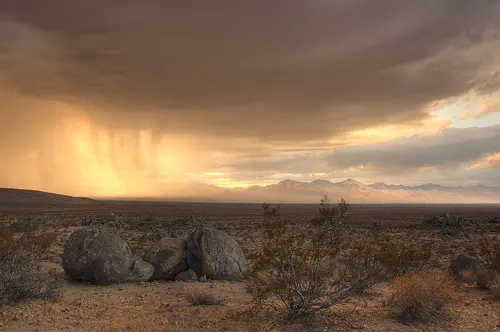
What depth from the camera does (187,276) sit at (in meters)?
15.5

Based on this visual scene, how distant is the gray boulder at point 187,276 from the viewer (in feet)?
50.8

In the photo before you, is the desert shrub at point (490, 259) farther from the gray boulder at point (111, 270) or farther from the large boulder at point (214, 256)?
the gray boulder at point (111, 270)

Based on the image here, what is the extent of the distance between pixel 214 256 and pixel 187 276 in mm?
1288

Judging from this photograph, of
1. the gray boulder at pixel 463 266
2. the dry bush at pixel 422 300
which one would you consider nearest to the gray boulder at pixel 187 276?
the dry bush at pixel 422 300

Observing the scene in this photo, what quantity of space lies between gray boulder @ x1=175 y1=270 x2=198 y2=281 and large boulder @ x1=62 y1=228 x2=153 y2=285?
3.57 feet

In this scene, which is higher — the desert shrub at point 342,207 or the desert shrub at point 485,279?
the desert shrub at point 342,207

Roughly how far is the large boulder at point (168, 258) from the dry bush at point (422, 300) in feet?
26.7

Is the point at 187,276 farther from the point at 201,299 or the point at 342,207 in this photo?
the point at 342,207

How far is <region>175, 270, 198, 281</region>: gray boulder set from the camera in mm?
15484

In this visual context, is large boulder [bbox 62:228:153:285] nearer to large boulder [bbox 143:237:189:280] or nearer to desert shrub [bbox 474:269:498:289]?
large boulder [bbox 143:237:189:280]

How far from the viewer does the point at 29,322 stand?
9.62 metres

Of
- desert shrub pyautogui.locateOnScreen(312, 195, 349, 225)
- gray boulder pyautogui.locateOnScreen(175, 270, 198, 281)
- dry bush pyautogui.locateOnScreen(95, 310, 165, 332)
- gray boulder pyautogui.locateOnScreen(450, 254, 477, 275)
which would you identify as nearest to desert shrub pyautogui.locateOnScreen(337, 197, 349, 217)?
desert shrub pyautogui.locateOnScreen(312, 195, 349, 225)

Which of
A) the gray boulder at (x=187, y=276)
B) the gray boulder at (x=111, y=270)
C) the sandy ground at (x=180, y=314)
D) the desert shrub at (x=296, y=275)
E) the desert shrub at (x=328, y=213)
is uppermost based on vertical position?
the desert shrub at (x=328, y=213)

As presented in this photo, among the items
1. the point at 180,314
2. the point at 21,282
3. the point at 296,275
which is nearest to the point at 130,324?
the point at 180,314
